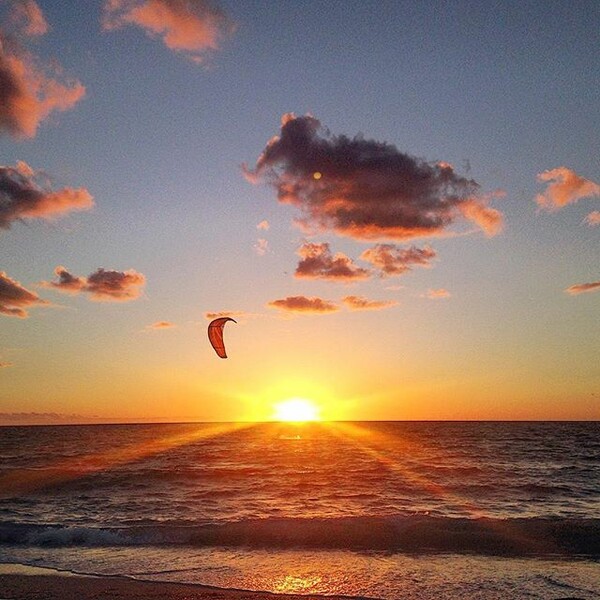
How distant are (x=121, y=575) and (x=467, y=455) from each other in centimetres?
4830

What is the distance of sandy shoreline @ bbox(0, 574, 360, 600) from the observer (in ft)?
36.7

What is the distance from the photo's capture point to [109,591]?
11.7m

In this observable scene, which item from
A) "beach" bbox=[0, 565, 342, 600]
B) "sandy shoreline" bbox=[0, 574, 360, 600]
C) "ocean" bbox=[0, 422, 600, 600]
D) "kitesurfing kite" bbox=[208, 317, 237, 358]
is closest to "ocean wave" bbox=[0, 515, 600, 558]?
"ocean" bbox=[0, 422, 600, 600]

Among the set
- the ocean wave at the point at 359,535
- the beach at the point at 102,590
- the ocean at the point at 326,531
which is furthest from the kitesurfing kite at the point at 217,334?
the beach at the point at 102,590

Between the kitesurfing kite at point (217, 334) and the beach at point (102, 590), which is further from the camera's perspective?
the kitesurfing kite at point (217, 334)

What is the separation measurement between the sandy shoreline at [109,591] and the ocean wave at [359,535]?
4.85 metres

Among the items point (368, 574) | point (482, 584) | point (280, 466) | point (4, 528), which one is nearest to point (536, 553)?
point (482, 584)

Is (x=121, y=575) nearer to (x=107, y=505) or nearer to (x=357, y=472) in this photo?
(x=107, y=505)

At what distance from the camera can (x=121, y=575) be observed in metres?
13.0

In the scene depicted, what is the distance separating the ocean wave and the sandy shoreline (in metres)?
4.85

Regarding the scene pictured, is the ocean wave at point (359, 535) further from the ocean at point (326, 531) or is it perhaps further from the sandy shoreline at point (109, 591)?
the sandy shoreline at point (109, 591)

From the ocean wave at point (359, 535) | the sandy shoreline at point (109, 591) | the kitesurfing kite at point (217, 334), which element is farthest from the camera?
the kitesurfing kite at point (217, 334)

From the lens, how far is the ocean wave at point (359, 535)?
1633cm

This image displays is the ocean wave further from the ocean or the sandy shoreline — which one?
the sandy shoreline
